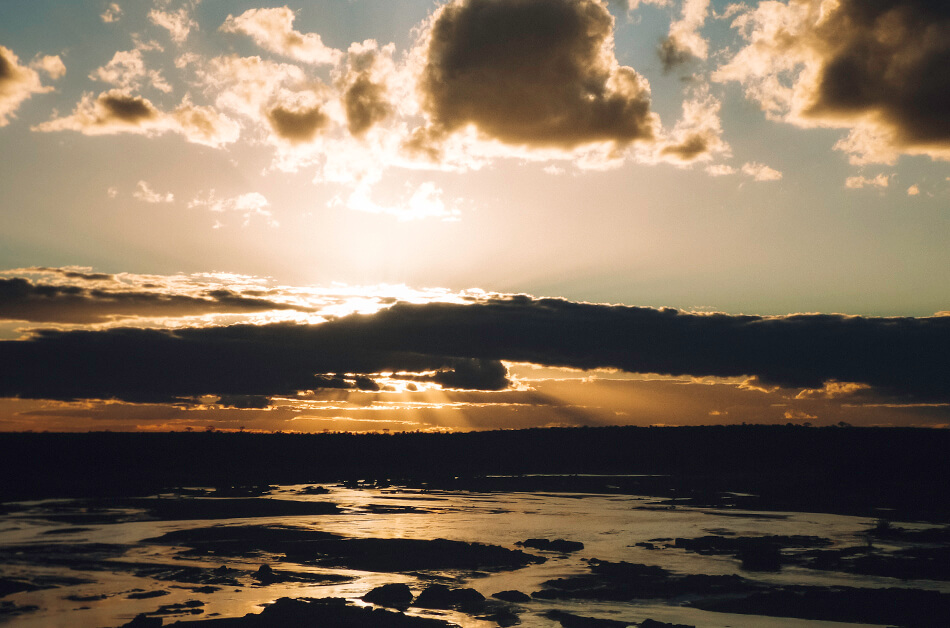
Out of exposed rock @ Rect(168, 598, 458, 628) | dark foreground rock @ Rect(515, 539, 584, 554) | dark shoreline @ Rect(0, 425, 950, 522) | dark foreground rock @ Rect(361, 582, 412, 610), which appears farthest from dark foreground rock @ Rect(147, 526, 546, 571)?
dark shoreline @ Rect(0, 425, 950, 522)

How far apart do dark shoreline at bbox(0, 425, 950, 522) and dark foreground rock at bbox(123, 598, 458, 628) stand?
47.3 m

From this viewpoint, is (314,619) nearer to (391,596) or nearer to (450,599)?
(391,596)

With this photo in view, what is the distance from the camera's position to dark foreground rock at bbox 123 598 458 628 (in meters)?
23.5

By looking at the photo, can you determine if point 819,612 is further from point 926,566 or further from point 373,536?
point 373,536

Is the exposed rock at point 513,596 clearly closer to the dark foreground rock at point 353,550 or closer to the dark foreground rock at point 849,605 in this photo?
the dark foreground rock at point 849,605

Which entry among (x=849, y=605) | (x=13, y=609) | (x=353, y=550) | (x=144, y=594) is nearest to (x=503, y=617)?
(x=849, y=605)

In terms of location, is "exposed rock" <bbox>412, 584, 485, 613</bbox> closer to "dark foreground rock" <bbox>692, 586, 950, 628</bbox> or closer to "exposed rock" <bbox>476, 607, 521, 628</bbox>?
"exposed rock" <bbox>476, 607, 521, 628</bbox>

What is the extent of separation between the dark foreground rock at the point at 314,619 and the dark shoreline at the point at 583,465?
47311 mm

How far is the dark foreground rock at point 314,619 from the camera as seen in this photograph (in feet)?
77.0

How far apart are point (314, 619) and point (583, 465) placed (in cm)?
12038

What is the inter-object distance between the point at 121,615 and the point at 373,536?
20.5 metres

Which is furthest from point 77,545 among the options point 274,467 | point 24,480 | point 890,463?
point 890,463

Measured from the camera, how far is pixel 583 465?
14038 centimetres

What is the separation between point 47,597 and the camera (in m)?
27.9
